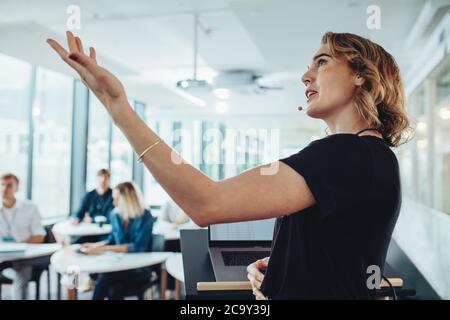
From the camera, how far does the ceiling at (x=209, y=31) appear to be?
2367 millimetres

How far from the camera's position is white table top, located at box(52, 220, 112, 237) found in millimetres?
3742

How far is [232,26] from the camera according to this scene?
3.28 meters

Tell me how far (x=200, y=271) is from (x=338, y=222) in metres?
0.48

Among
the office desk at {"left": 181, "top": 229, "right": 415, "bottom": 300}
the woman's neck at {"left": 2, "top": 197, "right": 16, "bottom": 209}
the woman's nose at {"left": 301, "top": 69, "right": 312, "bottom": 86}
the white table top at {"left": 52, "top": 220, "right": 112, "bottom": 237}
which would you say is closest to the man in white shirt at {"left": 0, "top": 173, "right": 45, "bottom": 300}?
the woman's neck at {"left": 2, "top": 197, "right": 16, "bottom": 209}

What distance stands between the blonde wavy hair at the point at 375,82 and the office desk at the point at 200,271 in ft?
1.04

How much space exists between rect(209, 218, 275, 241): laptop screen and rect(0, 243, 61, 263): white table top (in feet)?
6.17

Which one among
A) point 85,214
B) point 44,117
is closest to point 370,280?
point 85,214

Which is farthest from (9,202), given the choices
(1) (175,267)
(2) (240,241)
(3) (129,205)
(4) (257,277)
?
(4) (257,277)

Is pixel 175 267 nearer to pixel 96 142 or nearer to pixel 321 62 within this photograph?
pixel 321 62

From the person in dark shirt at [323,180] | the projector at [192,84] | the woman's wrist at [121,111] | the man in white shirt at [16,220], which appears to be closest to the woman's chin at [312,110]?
the person in dark shirt at [323,180]

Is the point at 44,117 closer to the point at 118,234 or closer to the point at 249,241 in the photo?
the point at 118,234

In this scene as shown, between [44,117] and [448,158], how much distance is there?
13.7 feet

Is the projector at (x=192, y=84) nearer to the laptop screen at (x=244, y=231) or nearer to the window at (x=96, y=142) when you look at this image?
the window at (x=96, y=142)

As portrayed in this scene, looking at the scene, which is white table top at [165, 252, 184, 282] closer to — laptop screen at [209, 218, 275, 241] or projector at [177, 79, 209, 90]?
laptop screen at [209, 218, 275, 241]
